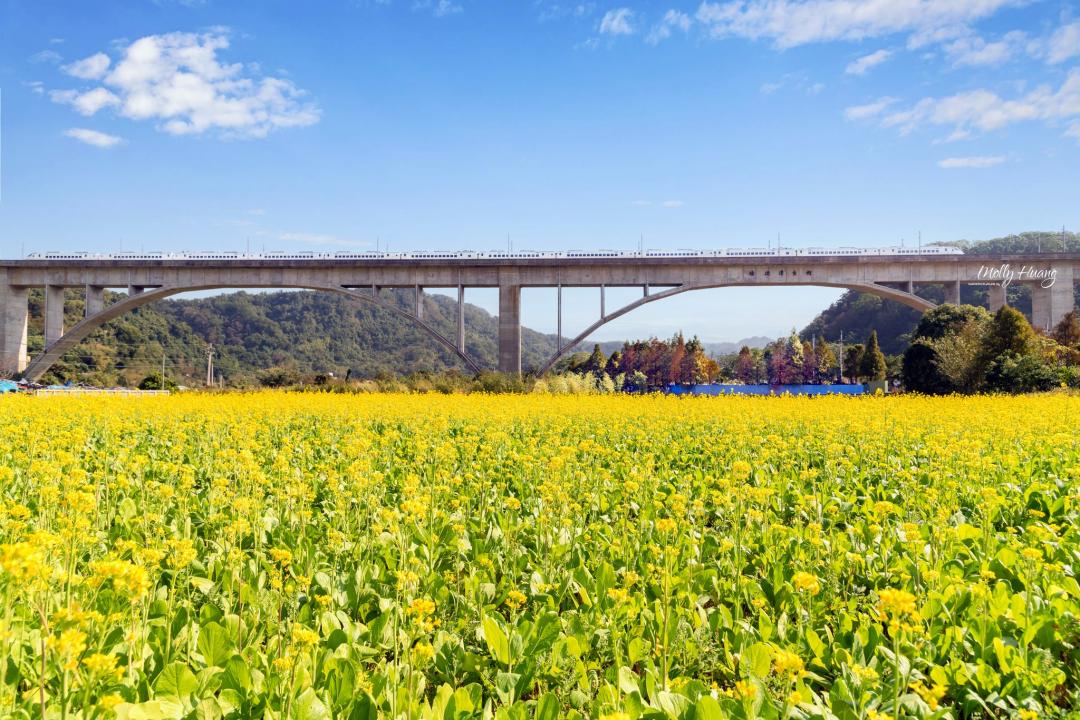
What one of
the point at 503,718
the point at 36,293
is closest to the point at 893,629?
the point at 503,718

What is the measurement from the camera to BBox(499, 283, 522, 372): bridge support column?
133 feet

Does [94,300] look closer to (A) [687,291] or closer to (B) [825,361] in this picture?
(A) [687,291]

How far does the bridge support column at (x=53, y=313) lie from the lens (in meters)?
42.5

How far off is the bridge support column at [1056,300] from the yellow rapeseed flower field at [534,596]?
43.2 m

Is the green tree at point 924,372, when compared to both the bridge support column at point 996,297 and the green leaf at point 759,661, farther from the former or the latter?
the green leaf at point 759,661

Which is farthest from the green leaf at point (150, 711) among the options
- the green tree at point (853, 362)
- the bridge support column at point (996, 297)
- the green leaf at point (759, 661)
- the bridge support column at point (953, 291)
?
the green tree at point (853, 362)

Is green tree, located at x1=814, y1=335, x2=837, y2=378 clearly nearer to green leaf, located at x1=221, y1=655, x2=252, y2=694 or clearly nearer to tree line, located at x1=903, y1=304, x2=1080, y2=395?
tree line, located at x1=903, y1=304, x2=1080, y2=395

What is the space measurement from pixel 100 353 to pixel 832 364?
64.7 m

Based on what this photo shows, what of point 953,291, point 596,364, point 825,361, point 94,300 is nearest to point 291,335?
point 94,300

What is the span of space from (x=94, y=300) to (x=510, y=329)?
27.3m

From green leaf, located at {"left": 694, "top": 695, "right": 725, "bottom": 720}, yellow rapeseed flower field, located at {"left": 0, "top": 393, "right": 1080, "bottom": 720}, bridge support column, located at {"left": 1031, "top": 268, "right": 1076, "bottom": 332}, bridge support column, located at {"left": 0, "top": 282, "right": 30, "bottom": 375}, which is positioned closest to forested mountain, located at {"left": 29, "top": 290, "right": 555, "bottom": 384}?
bridge support column, located at {"left": 0, "top": 282, "right": 30, "bottom": 375}

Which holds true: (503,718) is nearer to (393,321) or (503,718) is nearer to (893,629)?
(893,629)

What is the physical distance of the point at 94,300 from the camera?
42938 mm

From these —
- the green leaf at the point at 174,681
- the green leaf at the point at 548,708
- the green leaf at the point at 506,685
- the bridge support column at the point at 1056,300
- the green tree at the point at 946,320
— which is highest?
the bridge support column at the point at 1056,300
